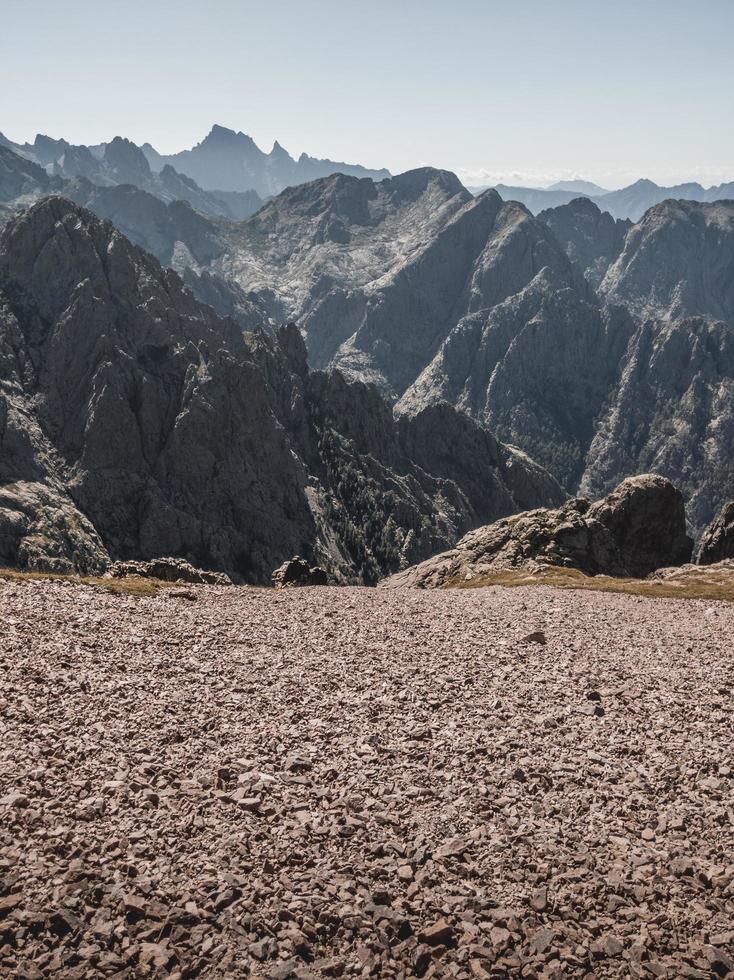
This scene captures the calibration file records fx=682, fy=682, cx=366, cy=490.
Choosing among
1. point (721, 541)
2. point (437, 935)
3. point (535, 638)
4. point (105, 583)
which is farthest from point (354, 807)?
point (721, 541)

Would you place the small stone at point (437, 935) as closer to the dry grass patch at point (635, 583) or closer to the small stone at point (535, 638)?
the small stone at point (535, 638)

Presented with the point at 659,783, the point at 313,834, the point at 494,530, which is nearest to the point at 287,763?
the point at 313,834

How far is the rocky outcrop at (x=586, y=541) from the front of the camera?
96188mm

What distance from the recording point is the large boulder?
10694 centimetres

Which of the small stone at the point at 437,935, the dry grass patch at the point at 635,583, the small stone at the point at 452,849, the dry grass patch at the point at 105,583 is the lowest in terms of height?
the dry grass patch at the point at 635,583

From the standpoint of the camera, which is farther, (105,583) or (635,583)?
(635,583)

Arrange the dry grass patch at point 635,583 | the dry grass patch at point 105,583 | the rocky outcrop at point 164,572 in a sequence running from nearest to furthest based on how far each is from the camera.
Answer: the dry grass patch at point 105,583 < the dry grass patch at point 635,583 < the rocky outcrop at point 164,572

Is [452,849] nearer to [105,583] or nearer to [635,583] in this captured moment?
[105,583]

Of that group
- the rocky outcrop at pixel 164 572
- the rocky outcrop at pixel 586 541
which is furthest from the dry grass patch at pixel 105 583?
the rocky outcrop at pixel 586 541

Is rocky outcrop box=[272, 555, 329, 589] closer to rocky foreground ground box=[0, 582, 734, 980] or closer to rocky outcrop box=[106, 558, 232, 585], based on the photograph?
rocky outcrop box=[106, 558, 232, 585]

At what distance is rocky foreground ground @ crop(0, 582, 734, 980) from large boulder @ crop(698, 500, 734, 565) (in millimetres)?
75531

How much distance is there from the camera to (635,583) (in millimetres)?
75562

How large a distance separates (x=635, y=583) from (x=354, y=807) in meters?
60.1

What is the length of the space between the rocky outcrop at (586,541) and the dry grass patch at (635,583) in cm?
512
